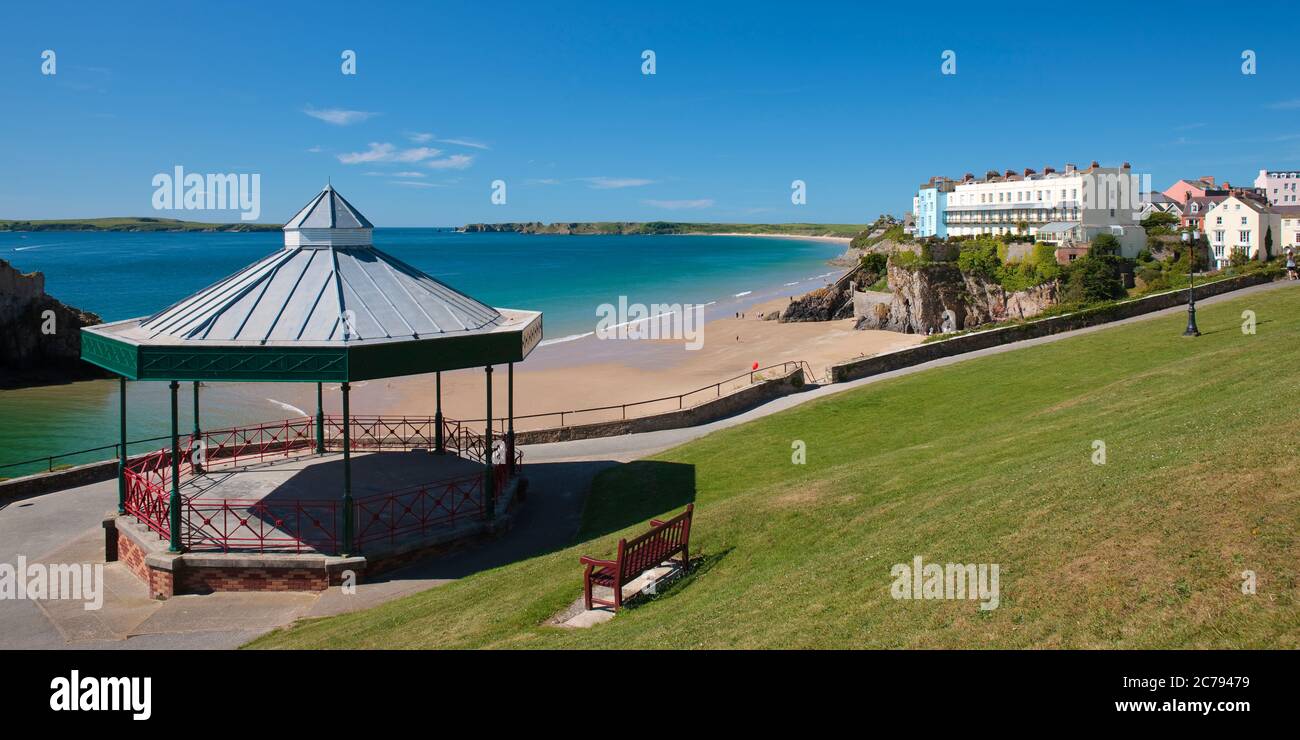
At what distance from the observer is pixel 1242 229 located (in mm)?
68125

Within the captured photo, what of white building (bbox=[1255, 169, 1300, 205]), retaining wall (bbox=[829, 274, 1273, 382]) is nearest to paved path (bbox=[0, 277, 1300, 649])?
retaining wall (bbox=[829, 274, 1273, 382])

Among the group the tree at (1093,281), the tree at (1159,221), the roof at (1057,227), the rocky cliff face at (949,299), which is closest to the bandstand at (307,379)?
the rocky cliff face at (949,299)

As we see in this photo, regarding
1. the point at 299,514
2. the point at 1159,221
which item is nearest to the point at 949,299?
the point at 1159,221

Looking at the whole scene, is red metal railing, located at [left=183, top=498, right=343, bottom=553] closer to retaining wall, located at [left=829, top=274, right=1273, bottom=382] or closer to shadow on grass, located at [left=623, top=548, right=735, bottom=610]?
shadow on grass, located at [left=623, top=548, right=735, bottom=610]

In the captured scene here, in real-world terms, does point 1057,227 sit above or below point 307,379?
above

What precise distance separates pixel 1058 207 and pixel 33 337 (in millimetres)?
78133

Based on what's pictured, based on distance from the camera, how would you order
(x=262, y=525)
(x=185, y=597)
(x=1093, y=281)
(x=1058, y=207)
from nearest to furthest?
(x=185, y=597), (x=262, y=525), (x=1093, y=281), (x=1058, y=207)

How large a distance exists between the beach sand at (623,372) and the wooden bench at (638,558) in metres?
19.5

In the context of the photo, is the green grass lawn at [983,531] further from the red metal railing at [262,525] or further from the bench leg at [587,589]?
the red metal railing at [262,525]

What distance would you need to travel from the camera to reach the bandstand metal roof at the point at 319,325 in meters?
15.6

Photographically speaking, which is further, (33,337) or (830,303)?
(830,303)

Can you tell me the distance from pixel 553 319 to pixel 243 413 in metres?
42.9

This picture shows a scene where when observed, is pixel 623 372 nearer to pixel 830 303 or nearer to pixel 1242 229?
pixel 830 303

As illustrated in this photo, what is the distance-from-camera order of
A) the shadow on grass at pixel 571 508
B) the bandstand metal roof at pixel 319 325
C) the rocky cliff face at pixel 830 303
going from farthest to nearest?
the rocky cliff face at pixel 830 303
the shadow on grass at pixel 571 508
the bandstand metal roof at pixel 319 325
